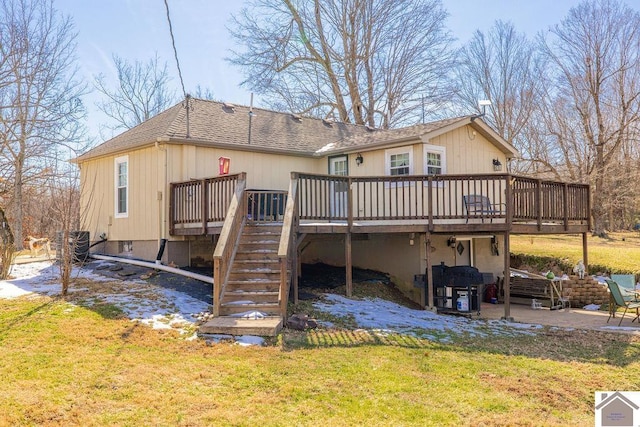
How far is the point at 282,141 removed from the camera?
568 inches

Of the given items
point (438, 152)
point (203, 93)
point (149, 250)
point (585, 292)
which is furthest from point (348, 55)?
point (585, 292)

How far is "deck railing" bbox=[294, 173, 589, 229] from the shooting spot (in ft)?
35.6

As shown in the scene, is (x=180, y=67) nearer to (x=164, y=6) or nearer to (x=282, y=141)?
(x=164, y=6)

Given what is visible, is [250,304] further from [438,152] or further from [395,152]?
[438,152]

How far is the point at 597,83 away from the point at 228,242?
78.5 feet

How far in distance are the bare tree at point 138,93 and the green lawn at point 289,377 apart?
85.9ft

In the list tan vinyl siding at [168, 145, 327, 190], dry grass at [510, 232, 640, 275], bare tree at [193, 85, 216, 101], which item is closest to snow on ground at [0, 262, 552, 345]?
tan vinyl siding at [168, 145, 327, 190]

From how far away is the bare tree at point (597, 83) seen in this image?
25547 millimetres

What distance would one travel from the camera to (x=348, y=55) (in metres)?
26.9

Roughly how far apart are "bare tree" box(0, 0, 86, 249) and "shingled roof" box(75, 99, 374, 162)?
9062mm

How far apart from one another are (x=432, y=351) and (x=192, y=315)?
12.6ft

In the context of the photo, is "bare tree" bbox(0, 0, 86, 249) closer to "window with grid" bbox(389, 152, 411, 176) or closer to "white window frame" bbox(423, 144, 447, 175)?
"window with grid" bbox(389, 152, 411, 176)

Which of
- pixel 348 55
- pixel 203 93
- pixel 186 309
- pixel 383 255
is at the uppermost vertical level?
pixel 348 55

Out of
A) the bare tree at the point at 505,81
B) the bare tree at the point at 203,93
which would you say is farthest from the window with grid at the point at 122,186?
the bare tree at the point at 505,81
